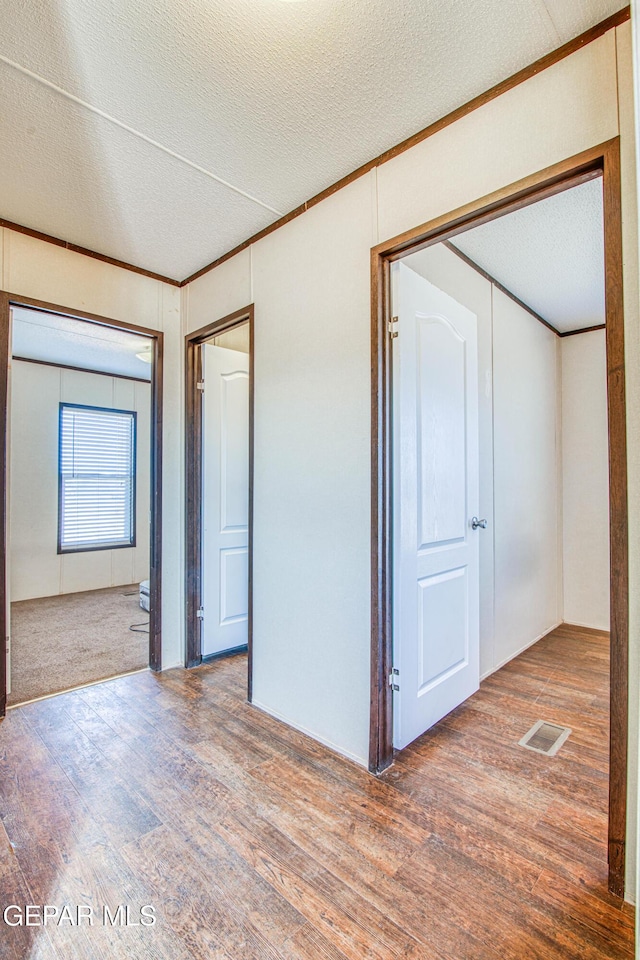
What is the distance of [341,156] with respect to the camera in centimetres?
203

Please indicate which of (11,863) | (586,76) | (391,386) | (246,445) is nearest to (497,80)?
(586,76)

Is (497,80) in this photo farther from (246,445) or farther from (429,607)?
(246,445)

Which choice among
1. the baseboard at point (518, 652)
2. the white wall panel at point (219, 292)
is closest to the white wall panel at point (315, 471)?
the white wall panel at point (219, 292)

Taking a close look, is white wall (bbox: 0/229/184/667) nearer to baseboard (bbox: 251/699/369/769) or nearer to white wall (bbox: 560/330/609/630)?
baseboard (bbox: 251/699/369/769)

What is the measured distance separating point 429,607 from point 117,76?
2504 mm

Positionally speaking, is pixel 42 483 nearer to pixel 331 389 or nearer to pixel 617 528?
pixel 331 389

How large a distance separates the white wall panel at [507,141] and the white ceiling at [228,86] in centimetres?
9

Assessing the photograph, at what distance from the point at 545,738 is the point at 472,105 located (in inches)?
112

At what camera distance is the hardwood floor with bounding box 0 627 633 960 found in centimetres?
128

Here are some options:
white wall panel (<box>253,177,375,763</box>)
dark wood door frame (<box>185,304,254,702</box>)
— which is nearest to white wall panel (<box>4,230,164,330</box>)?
dark wood door frame (<box>185,304,254,702</box>)

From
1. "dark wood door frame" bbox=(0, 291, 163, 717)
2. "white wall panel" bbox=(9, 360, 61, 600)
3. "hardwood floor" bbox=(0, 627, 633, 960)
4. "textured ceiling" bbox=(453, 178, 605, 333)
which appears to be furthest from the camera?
"white wall panel" bbox=(9, 360, 61, 600)

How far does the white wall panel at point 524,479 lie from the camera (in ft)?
10.7

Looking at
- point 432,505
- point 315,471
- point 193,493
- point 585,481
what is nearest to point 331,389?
point 315,471

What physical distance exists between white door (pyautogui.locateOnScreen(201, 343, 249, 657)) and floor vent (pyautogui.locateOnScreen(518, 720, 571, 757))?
203 cm
